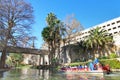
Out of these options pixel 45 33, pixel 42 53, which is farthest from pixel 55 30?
pixel 42 53

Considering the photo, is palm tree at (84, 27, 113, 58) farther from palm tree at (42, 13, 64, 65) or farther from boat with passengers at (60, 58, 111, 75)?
boat with passengers at (60, 58, 111, 75)

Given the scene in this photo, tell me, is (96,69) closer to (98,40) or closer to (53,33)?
(98,40)

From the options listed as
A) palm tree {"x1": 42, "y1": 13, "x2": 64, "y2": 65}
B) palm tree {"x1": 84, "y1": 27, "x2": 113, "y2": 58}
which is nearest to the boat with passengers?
palm tree {"x1": 84, "y1": 27, "x2": 113, "y2": 58}

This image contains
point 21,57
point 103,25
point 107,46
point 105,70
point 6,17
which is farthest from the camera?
point 21,57

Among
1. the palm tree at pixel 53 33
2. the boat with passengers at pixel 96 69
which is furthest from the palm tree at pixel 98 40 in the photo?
the boat with passengers at pixel 96 69

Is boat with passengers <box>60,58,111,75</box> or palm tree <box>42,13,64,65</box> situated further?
palm tree <box>42,13,64,65</box>

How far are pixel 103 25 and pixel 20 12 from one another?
64214 millimetres

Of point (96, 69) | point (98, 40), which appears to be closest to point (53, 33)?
point (98, 40)

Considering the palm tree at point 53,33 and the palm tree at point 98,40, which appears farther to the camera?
the palm tree at point 53,33

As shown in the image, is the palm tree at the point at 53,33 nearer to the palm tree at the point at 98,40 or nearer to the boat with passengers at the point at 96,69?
the palm tree at the point at 98,40

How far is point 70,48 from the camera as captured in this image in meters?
65.9

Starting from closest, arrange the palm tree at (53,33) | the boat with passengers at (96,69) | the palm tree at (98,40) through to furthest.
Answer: the boat with passengers at (96,69) < the palm tree at (98,40) < the palm tree at (53,33)

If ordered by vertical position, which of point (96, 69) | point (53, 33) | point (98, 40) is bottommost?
point (96, 69)

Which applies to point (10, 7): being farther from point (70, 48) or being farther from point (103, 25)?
point (103, 25)
